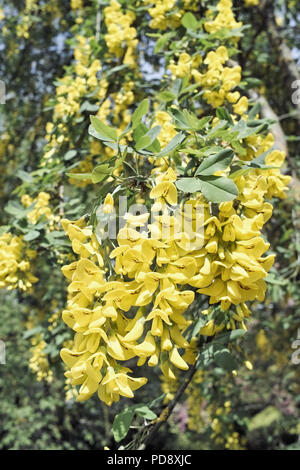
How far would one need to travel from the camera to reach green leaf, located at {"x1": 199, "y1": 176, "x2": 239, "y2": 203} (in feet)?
2.40

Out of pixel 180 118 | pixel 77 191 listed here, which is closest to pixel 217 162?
pixel 180 118

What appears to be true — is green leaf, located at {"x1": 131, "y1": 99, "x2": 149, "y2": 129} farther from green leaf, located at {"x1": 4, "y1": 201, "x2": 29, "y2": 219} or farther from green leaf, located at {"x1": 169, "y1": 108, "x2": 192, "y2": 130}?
green leaf, located at {"x1": 4, "y1": 201, "x2": 29, "y2": 219}

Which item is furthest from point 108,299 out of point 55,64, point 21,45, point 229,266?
point 21,45

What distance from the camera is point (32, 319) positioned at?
13.3ft

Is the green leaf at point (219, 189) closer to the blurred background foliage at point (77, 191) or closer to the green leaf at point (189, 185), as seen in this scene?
the green leaf at point (189, 185)

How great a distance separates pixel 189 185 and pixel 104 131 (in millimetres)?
219

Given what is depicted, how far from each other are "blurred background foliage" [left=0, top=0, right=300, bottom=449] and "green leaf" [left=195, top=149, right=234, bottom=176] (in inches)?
29.7

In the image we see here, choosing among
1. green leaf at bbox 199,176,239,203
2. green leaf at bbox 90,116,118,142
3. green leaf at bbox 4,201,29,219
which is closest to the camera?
green leaf at bbox 199,176,239,203

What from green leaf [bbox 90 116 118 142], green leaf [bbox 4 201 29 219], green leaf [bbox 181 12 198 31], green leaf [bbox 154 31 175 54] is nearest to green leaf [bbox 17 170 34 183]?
green leaf [bbox 4 201 29 219]

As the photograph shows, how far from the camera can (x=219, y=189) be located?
0.75 metres

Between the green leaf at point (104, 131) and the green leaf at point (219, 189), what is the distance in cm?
22

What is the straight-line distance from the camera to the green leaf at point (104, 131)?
842 millimetres

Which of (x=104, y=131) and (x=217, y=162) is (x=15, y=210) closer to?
(x=104, y=131)

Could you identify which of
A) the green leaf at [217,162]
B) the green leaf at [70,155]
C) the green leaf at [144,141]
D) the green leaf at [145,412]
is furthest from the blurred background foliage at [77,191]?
the green leaf at [217,162]
